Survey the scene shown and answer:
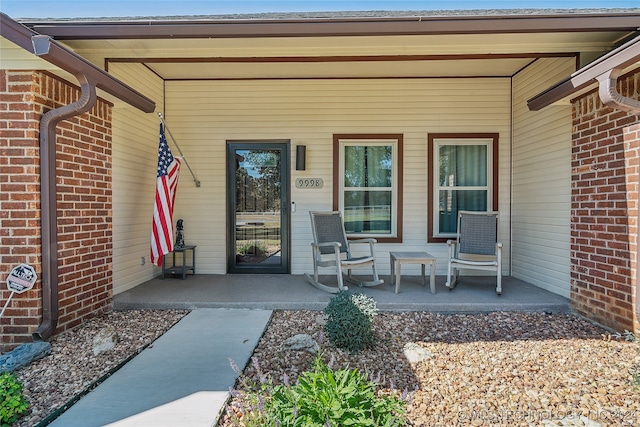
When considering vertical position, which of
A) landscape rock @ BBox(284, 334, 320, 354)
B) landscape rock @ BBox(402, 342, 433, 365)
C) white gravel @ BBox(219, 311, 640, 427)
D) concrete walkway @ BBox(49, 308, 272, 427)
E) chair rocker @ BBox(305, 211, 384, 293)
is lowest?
concrete walkway @ BBox(49, 308, 272, 427)

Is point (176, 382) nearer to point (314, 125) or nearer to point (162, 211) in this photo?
point (162, 211)

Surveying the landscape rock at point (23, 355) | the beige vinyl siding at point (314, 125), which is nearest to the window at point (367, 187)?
the beige vinyl siding at point (314, 125)

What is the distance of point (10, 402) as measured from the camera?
6.78 ft

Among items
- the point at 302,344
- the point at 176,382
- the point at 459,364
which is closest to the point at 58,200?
the point at 176,382

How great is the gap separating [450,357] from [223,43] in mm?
3555

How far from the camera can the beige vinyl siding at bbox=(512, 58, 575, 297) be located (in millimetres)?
4262

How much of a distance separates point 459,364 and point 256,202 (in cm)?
382

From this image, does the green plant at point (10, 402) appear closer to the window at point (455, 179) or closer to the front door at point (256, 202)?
the front door at point (256, 202)

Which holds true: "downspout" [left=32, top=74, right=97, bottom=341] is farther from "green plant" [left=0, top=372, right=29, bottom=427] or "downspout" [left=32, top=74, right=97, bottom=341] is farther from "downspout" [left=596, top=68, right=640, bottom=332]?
"downspout" [left=596, top=68, right=640, bottom=332]

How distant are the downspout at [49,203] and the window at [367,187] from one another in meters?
3.45

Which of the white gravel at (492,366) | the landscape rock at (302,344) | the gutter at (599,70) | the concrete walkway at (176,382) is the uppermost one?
the gutter at (599,70)

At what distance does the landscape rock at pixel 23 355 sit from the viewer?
2.70 meters

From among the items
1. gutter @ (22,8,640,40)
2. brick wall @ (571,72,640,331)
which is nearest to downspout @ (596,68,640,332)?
brick wall @ (571,72,640,331)

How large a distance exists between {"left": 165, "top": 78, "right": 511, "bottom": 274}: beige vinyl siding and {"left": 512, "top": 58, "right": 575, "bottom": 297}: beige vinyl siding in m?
0.24
